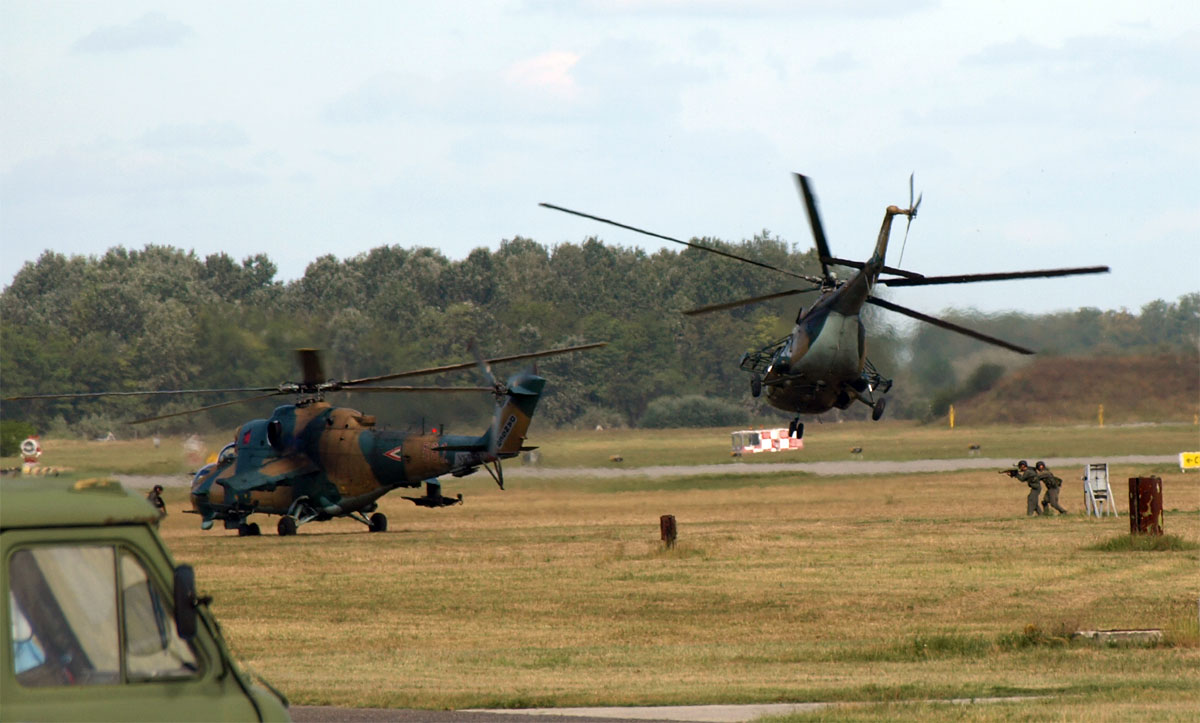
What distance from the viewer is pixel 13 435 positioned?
197 feet

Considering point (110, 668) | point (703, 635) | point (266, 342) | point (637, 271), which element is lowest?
point (703, 635)

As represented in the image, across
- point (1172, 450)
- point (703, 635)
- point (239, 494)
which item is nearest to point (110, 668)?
point (703, 635)

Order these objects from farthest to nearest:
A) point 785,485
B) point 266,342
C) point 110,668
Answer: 1. point 785,485
2. point 266,342
3. point 110,668

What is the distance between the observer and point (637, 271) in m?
110

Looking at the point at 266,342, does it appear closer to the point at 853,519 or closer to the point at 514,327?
the point at 853,519

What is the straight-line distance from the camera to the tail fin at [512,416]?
37719 mm

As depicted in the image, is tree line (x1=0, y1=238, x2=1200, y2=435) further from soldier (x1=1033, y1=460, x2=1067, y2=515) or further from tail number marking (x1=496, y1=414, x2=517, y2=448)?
tail number marking (x1=496, y1=414, x2=517, y2=448)

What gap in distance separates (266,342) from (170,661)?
144ft

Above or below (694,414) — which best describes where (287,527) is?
below

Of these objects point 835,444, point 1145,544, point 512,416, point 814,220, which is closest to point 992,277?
point 814,220

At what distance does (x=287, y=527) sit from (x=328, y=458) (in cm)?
210

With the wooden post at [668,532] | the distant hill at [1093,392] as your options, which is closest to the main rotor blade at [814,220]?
the wooden post at [668,532]

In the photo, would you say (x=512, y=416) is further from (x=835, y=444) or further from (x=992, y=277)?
(x=835, y=444)

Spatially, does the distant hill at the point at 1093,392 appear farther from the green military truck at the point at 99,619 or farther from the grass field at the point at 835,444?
the green military truck at the point at 99,619
